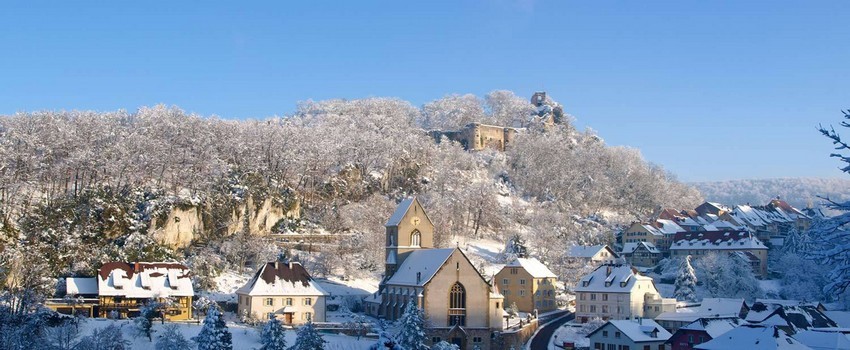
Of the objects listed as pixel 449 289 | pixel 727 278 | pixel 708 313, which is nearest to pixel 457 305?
pixel 449 289

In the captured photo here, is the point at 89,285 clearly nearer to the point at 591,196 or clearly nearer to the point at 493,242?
the point at 493,242

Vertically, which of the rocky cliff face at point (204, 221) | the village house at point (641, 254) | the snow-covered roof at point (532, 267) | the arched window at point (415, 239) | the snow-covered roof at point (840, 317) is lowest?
the snow-covered roof at point (840, 317)

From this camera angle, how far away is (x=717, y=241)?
9875 cm

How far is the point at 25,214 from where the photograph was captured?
66.5m

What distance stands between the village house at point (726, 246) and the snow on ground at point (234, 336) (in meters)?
54.4

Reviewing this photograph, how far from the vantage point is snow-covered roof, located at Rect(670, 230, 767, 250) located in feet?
315

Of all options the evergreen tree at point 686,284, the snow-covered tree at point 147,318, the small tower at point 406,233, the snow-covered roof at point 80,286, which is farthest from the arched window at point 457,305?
the evergreen tree at point 686,284

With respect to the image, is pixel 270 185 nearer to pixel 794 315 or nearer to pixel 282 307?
pixel 282 307

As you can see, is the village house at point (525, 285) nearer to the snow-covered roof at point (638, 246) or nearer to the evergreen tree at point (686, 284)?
the evergreen tree at point (686, 284)

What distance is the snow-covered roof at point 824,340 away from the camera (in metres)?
47.9

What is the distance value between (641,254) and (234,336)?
2569 inches

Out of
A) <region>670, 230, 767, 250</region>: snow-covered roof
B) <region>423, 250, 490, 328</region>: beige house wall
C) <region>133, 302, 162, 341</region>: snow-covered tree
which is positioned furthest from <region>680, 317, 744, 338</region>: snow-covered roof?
<region>670, 230, 767, 250</region>: snow-covered roof

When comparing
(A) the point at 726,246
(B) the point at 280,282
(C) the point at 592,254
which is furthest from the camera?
(A) the point at 726,246

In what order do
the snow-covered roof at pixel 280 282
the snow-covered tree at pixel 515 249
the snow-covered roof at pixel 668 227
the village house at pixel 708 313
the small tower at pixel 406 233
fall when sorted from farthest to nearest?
the snow-covered roof at pixel 668 227 < the snow-covered tree at pixel 515 249 < the small tower at pixel 406 233 < the village house at pixel 708 313 < the snow-covered roof at pixel 280 282
